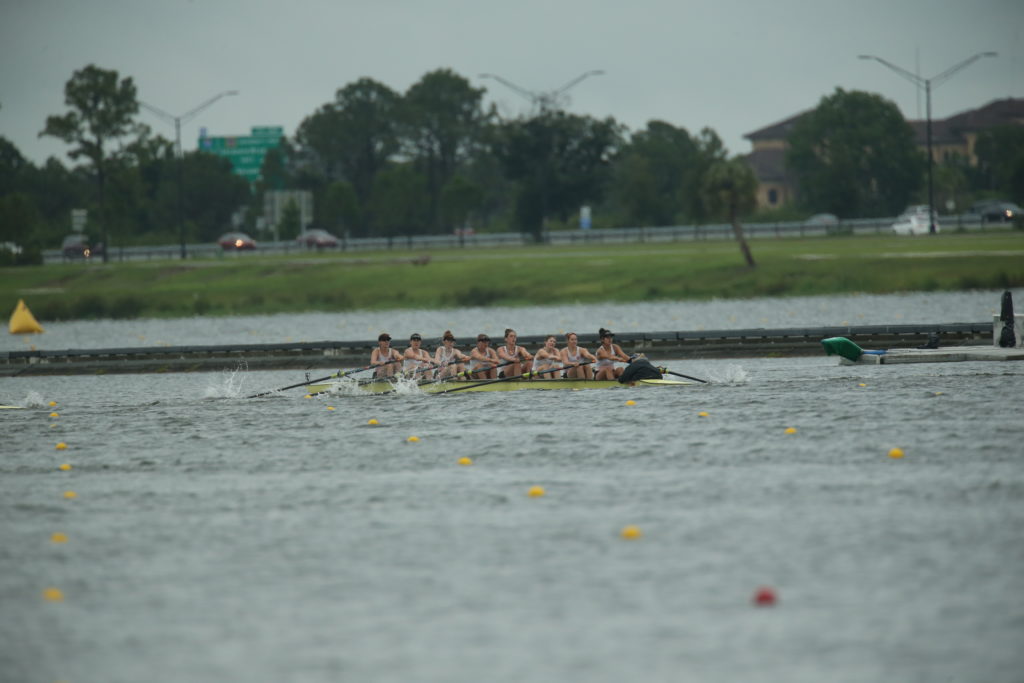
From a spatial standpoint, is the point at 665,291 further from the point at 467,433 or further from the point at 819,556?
the point at 819,556

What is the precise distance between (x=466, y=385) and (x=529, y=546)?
47.6ft

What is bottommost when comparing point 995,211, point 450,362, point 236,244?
point 450,362

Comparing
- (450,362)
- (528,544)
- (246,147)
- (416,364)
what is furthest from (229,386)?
(246,147)

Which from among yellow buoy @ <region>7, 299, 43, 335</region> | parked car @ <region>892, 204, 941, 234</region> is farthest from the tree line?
yellow buoy @ <region>7, 299, 43, 335</region>

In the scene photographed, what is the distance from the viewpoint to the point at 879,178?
10225 cm

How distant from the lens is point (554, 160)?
94.9 m

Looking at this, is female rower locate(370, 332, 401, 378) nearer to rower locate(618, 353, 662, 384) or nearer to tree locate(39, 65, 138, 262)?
rower locate(618, 353, 662, 384)

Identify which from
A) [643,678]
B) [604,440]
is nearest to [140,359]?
[604,440]

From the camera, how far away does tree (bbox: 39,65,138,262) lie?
85.8m

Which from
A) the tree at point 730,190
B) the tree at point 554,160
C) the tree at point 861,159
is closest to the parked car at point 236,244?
the tree at point 554,160

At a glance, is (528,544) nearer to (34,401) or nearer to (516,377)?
(516,377)

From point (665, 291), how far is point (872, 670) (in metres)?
48.3

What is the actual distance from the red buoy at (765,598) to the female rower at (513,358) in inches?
639

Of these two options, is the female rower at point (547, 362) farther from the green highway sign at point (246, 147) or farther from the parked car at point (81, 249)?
the green highway sign at point (246, 147)
